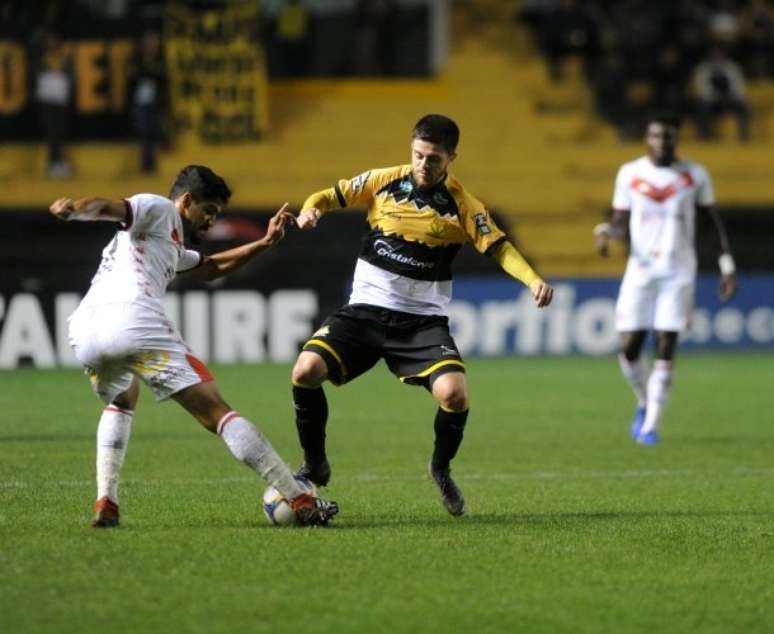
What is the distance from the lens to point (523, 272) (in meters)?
8.72

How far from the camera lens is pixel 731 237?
2492cm

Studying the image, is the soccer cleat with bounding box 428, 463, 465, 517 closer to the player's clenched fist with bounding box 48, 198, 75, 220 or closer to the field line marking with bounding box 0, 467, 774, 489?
the field line marking with bounding box 0, 467, 774, 489

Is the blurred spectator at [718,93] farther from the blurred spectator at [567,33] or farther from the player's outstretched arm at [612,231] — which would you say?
the player's outstretched arm at [612,231]

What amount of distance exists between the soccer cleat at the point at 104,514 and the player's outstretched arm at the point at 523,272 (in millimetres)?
2292

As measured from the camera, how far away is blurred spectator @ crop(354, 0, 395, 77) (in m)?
28.2

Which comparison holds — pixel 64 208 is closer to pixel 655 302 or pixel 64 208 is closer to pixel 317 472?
pixel 317 472

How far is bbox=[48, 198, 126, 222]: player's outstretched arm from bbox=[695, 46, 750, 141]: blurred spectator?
2260 cm

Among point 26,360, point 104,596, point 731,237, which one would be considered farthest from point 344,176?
point 104,596

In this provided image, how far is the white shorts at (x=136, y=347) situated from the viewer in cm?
757

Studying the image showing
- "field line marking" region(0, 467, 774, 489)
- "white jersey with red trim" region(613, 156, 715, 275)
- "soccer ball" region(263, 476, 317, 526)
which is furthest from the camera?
"white jersey with red trim" region(613, 156, 715, 275)

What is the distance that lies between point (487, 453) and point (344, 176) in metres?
16.3

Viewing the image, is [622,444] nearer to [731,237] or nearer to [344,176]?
[731,237]

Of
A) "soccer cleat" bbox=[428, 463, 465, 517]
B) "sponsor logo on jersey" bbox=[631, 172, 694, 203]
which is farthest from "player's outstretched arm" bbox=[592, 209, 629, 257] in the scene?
"soccer cleat" bbox=[428, 463, 465, 517]

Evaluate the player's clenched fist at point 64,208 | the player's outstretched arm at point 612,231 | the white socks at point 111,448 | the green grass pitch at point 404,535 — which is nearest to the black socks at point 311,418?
the green grass pitch at point 404,535
